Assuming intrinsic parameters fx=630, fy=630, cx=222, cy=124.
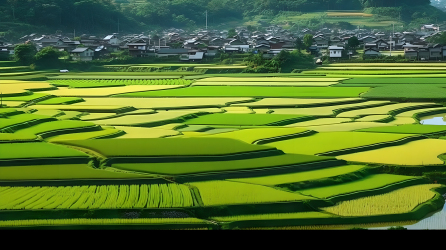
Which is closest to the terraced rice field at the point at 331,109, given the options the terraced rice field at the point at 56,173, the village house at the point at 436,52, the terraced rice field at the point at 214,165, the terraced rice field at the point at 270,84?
the terraced rice field at the point at 270,84

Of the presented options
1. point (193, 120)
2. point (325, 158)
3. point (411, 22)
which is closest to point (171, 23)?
point (411, 22)

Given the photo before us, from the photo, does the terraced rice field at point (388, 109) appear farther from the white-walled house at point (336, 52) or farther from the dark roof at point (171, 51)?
the dark roof at point (171, 51)

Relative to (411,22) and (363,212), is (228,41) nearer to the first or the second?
(411,22)

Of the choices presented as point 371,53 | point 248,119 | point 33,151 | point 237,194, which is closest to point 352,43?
point 371,53

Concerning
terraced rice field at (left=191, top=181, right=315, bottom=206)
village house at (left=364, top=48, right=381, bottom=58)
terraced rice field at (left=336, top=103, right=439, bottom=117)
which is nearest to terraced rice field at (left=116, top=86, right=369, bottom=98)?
terraced rice field at (left=336, top=103, right=439, bottom=117)

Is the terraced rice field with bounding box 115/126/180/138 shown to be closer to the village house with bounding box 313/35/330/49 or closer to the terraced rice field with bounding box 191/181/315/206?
the terraced rice field with bounding box 191/181/315/206

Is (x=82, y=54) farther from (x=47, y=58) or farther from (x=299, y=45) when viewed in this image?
Result: (x=299, y=45)
